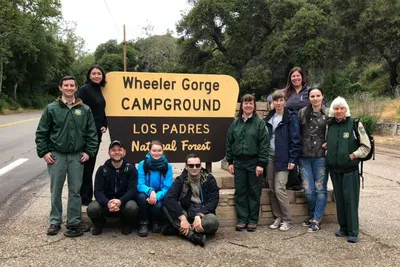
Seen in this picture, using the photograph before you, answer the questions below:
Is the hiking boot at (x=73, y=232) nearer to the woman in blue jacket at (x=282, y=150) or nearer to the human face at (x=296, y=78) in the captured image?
the woman in blue jacket at (x=282, y=150)

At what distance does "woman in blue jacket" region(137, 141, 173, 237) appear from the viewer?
166 inches

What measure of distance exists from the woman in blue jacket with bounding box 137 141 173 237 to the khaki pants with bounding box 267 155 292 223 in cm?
121

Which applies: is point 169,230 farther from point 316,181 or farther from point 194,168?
point 316,181

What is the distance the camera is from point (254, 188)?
4375 millimetres

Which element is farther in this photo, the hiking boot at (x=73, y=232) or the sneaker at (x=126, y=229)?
the sneaker at (x=126, y=229)

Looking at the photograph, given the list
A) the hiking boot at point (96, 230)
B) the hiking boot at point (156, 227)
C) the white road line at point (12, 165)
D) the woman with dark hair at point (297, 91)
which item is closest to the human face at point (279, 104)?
the woman with dark hair at point (297, 91)

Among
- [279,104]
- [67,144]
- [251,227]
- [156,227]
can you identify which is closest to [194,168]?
[156,227]

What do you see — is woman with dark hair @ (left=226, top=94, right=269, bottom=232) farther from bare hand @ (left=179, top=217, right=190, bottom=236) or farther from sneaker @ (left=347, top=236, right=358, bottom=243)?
sneaker @ (left=347, top=236, right=358, bottom=243)

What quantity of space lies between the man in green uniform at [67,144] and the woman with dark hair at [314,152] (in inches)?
93.5

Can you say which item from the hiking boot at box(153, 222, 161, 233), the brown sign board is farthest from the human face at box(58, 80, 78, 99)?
the hiking boot at box(153, 222, 161, 233)

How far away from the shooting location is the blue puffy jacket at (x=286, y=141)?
14.2 feet

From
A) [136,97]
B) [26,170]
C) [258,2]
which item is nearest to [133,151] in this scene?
[136,97]

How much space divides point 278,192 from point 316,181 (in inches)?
17.8

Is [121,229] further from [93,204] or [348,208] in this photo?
[348,208]
